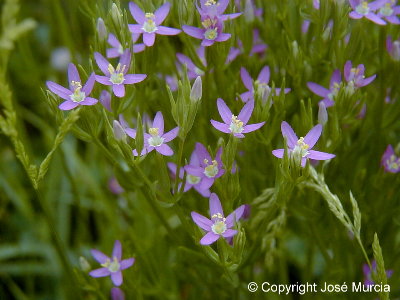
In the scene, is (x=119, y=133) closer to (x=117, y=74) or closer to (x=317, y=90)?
(x=117, y=74)

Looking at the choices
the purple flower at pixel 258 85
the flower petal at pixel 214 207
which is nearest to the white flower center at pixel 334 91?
the purple flower at pixel 258 85

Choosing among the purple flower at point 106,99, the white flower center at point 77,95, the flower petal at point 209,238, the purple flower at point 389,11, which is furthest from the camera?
the purple flower at point 389,11

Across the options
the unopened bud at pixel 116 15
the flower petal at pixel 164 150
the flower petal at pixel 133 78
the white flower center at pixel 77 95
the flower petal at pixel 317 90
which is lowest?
the flower petal at pixel 317 90

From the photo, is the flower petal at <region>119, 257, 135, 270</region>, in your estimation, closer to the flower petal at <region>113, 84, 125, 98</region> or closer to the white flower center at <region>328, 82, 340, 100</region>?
the flower petal at <region>113, 84, 125, 98</region>

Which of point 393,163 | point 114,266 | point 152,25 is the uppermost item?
point 152,25

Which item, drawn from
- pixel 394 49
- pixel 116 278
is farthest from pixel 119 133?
pixel 394 49

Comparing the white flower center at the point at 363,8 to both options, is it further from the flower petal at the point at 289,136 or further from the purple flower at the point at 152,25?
the purple flower at the point at 152,25

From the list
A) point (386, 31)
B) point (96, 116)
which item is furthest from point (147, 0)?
point (386, 31)
